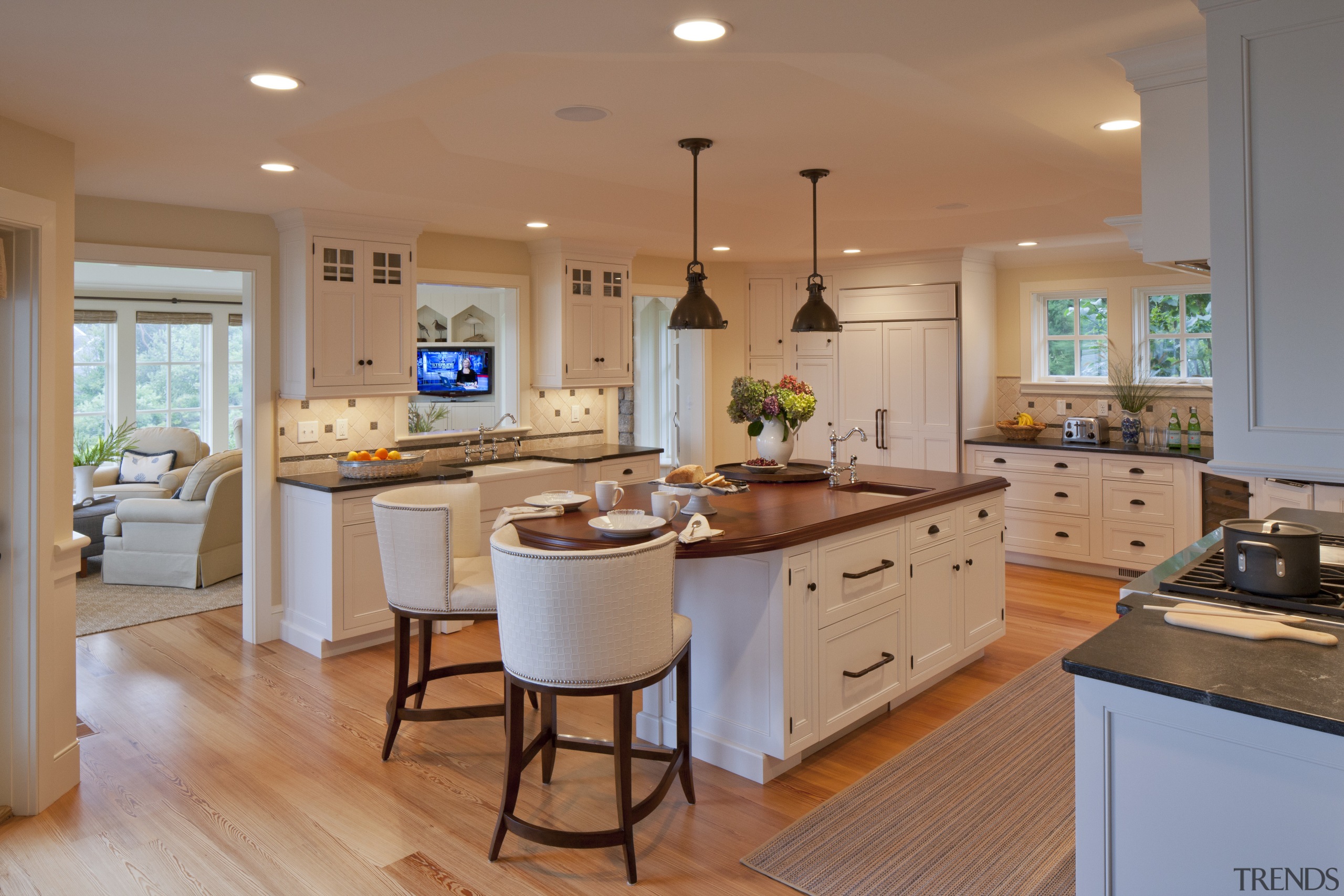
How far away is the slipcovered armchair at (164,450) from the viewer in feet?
24.9

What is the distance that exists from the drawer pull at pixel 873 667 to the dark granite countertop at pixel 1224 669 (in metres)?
1.39

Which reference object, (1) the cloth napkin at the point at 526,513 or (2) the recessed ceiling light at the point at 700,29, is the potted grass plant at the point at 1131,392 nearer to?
(1) the cloth napkin at the point at 526,513

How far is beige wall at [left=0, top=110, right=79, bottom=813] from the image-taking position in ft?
9.64

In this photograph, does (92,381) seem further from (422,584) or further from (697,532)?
(697,532)

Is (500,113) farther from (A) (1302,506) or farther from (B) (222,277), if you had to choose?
(B) (222,277)

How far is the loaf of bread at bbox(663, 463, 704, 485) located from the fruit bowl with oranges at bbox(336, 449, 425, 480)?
1.92 metres

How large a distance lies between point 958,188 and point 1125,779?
10.6 feet

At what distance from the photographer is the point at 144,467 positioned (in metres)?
7.76

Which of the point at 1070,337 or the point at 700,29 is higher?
the point at 700,29

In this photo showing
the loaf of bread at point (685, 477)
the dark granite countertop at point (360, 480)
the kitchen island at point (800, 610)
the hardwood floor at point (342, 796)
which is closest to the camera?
the hardwood floor at point (342, 796)

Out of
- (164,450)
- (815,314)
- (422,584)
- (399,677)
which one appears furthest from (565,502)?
(164,450)

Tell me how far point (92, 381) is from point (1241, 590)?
387 inches

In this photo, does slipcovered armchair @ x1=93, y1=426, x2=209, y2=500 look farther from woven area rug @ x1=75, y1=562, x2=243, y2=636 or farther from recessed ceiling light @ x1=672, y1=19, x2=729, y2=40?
recessed ceiling light @ x1=672, y1=19, x2=729, y2=40

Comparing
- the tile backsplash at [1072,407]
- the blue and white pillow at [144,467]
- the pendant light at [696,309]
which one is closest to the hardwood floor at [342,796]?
the pendant light at [696,309]
